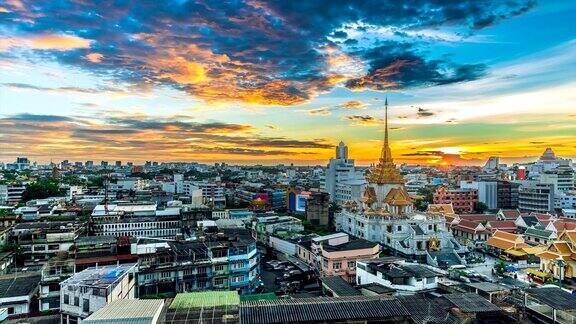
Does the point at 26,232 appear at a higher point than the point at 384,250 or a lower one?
higher

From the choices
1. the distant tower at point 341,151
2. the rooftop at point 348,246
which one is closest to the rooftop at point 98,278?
the rooftop at point 348,246

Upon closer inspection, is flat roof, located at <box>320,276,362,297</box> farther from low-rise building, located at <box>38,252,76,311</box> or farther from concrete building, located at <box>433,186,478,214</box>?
concrete building, located at <box>433,186,478,214</box>

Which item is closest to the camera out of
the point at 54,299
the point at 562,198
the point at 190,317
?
the point at 190,317

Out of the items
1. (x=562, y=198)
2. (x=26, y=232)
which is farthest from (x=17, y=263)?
(x=562, y=198)

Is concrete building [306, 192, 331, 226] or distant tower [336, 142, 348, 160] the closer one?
concrete building [306, 192, 331, 226]

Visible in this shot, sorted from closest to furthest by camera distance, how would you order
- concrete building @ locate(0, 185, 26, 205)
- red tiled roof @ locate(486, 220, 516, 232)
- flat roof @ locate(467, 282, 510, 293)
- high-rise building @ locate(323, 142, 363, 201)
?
flat roof @ locate(467, 282, 510, 293) < red tiled roof @ locate(486, 220, 516, 232) < concrete building @ locate(0, 185, 26, 205) < high-rise building @ locate(323, 142, 363, 201)

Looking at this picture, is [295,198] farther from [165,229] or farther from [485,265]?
[485,265]

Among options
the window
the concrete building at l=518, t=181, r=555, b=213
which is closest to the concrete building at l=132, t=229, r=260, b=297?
the window
